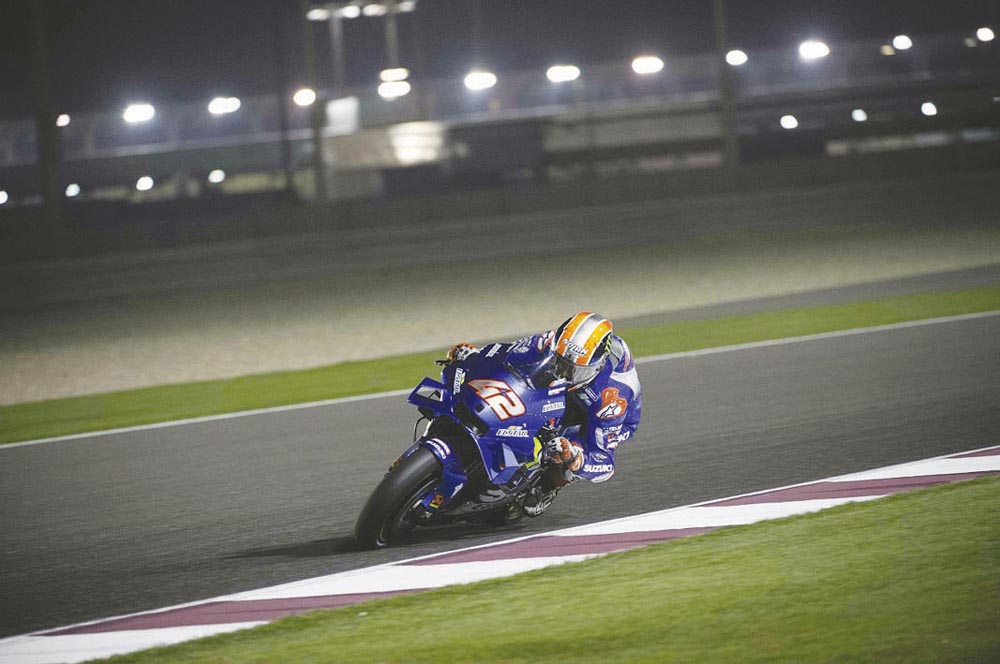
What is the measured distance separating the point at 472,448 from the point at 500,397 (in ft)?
1.05

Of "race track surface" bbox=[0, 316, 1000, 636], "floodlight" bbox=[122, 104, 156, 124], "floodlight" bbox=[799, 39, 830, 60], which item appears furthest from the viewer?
"floodlight" bbox=[799, 39, 830, 60]

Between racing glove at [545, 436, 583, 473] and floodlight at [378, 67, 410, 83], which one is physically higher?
floodlight at [378, 67, 410, 83]

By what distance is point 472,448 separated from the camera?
6.45 meters

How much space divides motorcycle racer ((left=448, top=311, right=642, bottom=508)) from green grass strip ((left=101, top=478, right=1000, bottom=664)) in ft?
2.05

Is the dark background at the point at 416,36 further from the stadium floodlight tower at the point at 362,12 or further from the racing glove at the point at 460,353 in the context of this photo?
the racing glove at the point at 460,353

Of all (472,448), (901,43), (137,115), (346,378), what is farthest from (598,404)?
(901,43)

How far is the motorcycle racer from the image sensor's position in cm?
650

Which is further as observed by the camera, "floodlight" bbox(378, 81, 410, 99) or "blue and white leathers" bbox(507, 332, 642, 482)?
"floodlight" bbox(378, 81, 410, 99)

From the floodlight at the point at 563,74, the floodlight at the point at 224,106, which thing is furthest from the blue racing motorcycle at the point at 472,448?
the floodlight at the point at 224,106

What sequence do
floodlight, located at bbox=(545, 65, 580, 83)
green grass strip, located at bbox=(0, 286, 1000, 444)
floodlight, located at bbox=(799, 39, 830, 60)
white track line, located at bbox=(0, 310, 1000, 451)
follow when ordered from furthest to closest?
floodlight, located at bbox=(545, 65, 580, 83) → floodlight, located at bbox=(799, 39, 830, 60) → green grass strip, located at bbox=(0, 286, 1000, 444) → white track line, located at bbox=(0, 310, 1000, 451)

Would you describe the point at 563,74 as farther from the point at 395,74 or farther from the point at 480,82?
the point at 395,74

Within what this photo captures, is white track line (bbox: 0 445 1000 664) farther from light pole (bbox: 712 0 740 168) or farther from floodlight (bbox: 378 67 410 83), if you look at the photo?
floodlight (bbox: 378 67 410 83)

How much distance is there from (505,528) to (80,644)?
260 centimetres

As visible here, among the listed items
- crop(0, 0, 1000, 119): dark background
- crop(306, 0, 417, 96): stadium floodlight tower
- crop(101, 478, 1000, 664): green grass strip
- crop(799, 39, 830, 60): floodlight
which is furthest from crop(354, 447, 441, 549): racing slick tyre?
crop(799, 39, 830, 60): floodlight
